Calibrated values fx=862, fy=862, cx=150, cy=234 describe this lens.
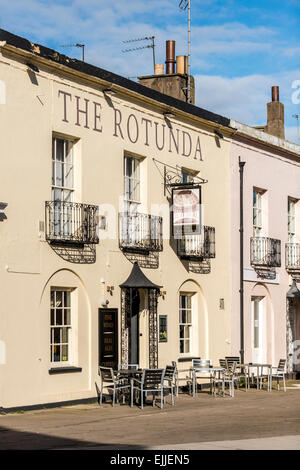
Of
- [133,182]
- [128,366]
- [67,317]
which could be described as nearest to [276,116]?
[133,182]

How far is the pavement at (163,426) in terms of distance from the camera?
12844mm

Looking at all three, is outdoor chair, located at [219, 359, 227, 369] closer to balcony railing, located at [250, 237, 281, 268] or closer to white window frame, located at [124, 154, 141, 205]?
balcony railing, located at [250, 237, 281, 268]

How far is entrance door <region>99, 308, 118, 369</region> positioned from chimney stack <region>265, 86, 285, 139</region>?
42.5 ft

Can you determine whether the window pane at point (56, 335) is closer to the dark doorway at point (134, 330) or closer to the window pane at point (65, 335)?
the window pane at point (65, 335)

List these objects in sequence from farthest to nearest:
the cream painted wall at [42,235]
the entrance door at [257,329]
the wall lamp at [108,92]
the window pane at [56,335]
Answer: the entrance door at [257,329]
the wall lamp at [108,92]
the window pane at [56,335]
the cream painted wall at [42,235]

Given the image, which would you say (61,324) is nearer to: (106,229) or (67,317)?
(67,317)

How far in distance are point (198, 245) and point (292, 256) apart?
6208mm

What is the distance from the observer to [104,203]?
20766 mm

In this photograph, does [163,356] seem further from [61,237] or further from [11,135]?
[11,135]

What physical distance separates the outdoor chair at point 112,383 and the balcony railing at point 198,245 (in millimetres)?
4598

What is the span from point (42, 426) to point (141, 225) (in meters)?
7.77

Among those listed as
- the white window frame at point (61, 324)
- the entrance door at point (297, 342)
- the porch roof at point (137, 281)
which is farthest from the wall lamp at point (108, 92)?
the entrance door at point (297, 342)

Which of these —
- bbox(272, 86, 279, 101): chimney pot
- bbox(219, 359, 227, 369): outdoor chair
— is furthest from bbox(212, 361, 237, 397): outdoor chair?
bbox(272, 86, 279, 101): chimney pot
